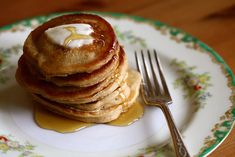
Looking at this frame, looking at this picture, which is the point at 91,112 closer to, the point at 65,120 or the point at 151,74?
the point at 65,120

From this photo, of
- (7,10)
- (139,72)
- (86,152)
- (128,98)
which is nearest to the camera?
(86,152)

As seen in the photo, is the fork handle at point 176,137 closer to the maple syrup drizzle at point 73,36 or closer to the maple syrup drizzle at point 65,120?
the maple syrup drizzle at point 65,120

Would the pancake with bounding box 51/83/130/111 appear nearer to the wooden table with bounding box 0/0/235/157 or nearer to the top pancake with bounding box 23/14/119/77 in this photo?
the top pancake with bounding box 23/14/119/77

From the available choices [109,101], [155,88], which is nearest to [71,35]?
[109,101]

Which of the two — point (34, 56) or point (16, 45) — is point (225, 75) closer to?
point (34, 56)

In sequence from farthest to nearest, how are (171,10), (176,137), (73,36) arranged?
1. (171,10)
2. (73,36)
3. (176,137)

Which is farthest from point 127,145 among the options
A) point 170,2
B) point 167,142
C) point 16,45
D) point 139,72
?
point 170,2
